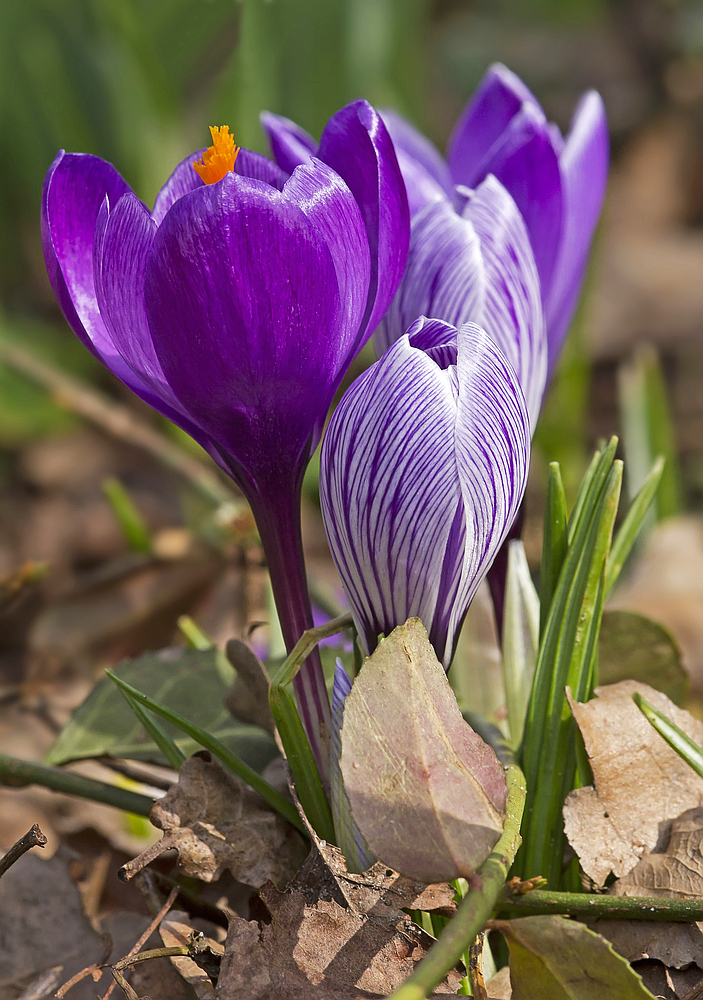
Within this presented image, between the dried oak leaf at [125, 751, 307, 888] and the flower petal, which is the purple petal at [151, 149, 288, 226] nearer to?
the flower petal

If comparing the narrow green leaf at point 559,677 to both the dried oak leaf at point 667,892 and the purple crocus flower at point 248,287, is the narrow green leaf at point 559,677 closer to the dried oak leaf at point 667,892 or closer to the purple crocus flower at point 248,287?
the dried oak leaf at point 667,892

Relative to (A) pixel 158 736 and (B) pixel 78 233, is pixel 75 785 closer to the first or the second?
(A) pixel 158 736

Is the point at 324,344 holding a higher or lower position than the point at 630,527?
higher

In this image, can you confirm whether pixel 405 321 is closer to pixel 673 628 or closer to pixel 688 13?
pixel 673 628

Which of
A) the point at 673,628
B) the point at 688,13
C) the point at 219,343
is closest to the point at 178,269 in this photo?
→ the point at 219,343

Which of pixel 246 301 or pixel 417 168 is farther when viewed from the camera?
pixel 417 168

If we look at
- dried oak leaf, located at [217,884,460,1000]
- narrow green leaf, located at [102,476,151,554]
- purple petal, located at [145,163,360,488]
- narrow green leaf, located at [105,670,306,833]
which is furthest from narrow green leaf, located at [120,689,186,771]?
narrow green leaf, located at [102,476,151,554]

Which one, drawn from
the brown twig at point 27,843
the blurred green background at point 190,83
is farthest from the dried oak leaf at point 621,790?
the blurred green background at point 190,83

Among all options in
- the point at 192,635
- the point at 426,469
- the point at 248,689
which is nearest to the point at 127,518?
the point at 192,635
